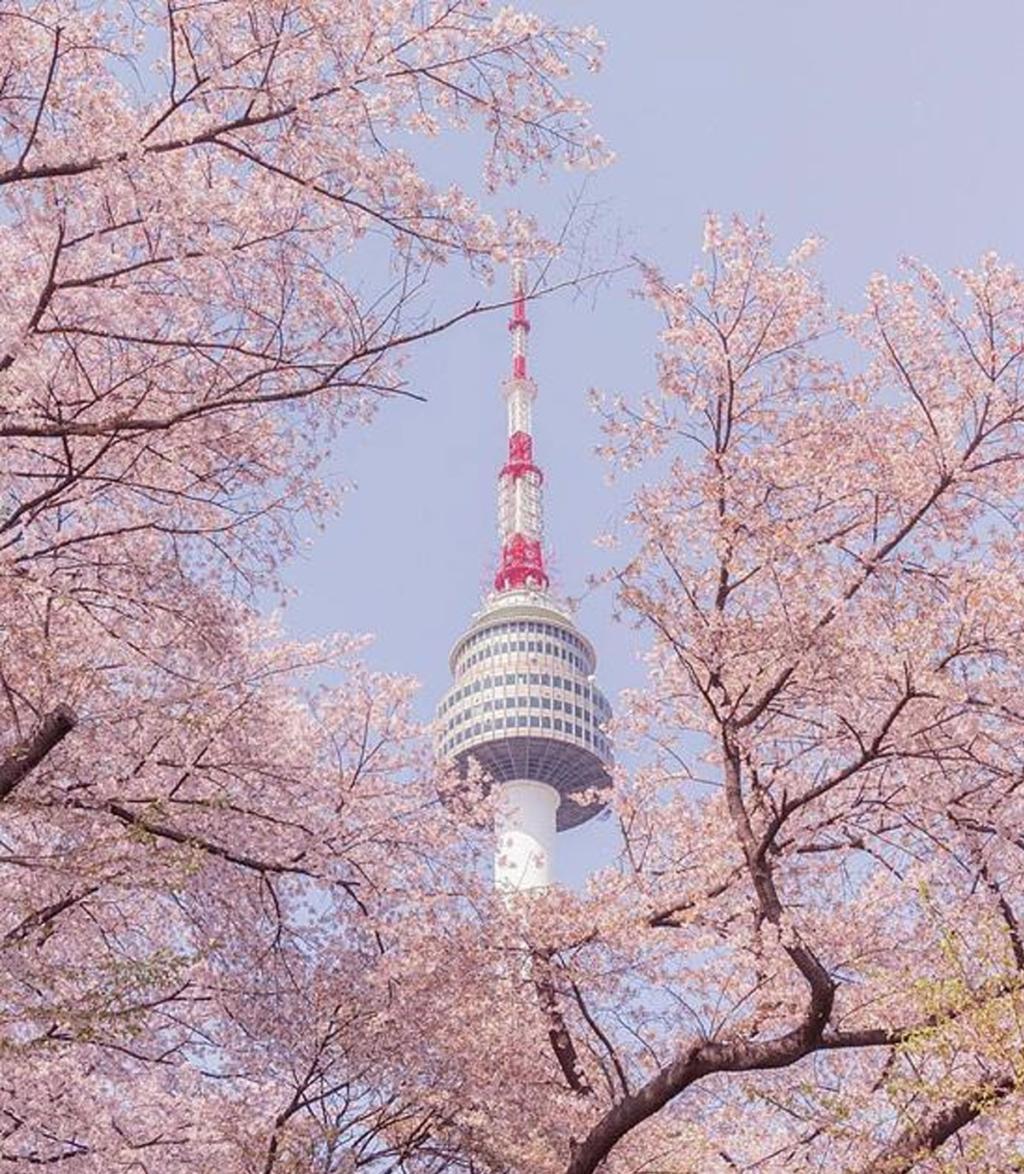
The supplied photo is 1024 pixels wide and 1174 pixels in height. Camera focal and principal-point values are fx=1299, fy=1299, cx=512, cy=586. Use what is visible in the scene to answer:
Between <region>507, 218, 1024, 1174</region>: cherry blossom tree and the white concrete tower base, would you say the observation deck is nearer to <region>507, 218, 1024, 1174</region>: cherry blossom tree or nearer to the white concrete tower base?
the white concrete tower base

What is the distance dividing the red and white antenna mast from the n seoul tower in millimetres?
53

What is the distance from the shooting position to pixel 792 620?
734 centimetres

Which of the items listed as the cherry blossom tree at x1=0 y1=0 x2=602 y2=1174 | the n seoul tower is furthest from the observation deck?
the cherry blossom tree at x1=0 y1=0 x2=602 y2=1174

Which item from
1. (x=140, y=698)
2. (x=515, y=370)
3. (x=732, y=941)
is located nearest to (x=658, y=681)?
(x=732, y=941)

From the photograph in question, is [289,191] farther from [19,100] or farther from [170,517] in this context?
[170,517]

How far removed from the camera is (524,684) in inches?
2544

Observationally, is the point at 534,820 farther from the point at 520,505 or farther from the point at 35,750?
the point at 35,750

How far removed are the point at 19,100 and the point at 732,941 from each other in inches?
249

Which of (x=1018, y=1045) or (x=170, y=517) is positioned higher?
(x=170, y=517)

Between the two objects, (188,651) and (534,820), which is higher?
(534,820)

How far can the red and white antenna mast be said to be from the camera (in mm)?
67625

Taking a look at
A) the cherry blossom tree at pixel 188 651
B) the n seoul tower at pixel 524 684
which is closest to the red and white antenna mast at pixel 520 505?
the n seoul tower at pixel 524 684

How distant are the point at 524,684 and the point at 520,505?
991 cm

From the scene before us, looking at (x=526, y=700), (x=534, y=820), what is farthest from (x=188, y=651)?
(x=534, y=820)
